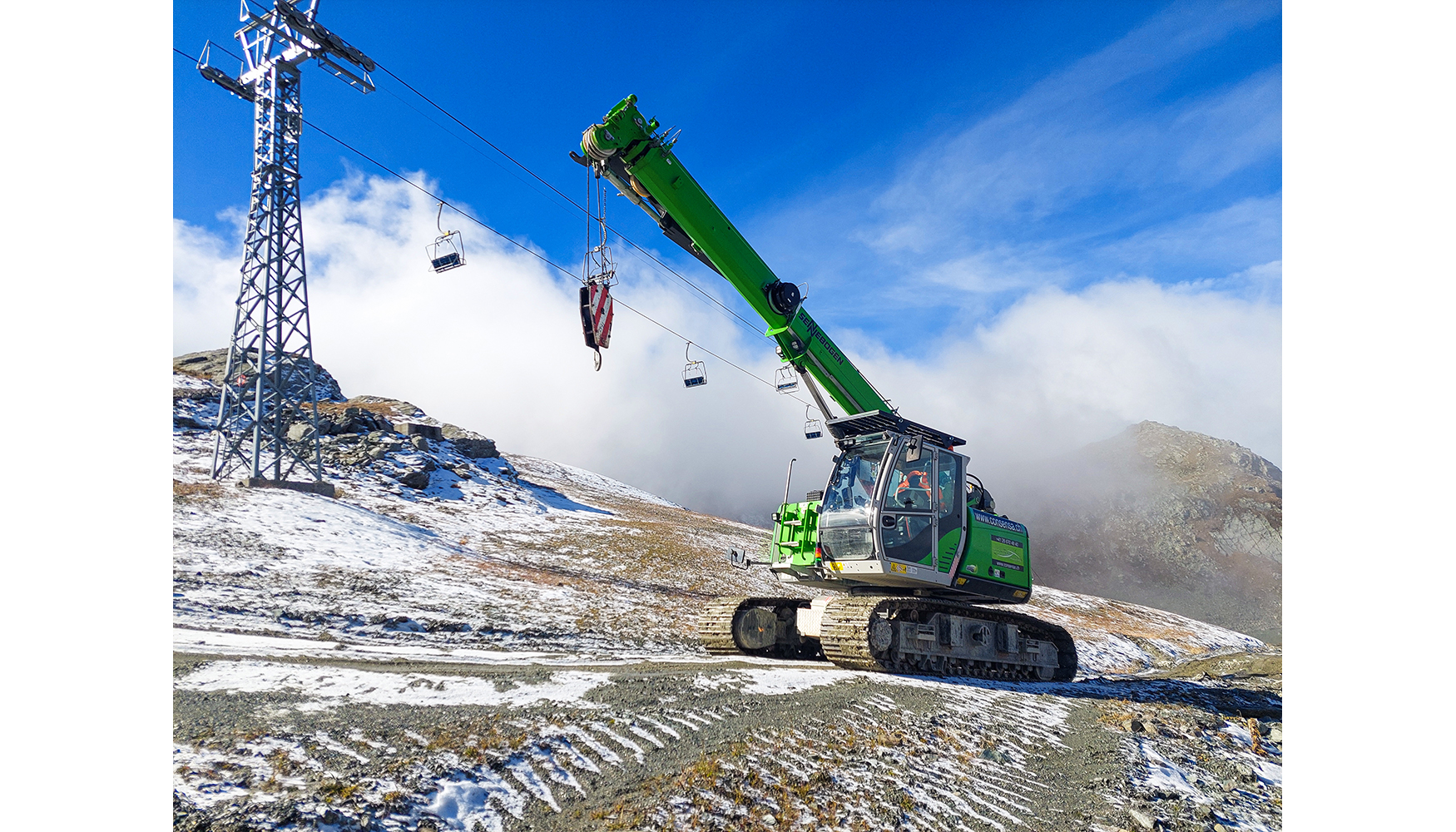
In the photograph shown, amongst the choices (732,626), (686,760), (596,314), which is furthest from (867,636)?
(596,314)

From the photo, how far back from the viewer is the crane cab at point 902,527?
10.1m

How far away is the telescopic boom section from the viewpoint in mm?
9422

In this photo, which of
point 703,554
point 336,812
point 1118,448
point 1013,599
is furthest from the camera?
point 1118,448

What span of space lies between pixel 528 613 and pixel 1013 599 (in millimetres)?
8837

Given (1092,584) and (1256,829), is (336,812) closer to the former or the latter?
(1256,829)

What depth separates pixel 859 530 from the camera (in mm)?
10180

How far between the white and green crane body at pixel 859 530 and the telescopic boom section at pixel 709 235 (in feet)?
0.06

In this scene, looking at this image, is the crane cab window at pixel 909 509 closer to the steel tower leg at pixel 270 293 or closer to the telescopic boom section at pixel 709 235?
the telescopic boom section at pixel 709 235

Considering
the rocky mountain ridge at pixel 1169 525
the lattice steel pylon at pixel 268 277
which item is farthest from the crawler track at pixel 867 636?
the rocky mountain ridge at pixel 1169 525

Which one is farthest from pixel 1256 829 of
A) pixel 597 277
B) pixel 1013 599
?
pixel 597 277

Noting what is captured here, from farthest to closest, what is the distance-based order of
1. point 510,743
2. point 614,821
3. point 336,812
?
point 510,743 → point 614,821 → point 336,812

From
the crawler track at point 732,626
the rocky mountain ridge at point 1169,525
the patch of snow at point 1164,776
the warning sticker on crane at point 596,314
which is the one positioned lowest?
the rocky mountain ridge at point 1169,525

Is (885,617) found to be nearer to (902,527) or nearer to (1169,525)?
(902,527)

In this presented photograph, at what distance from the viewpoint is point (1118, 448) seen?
6931 centimetres
